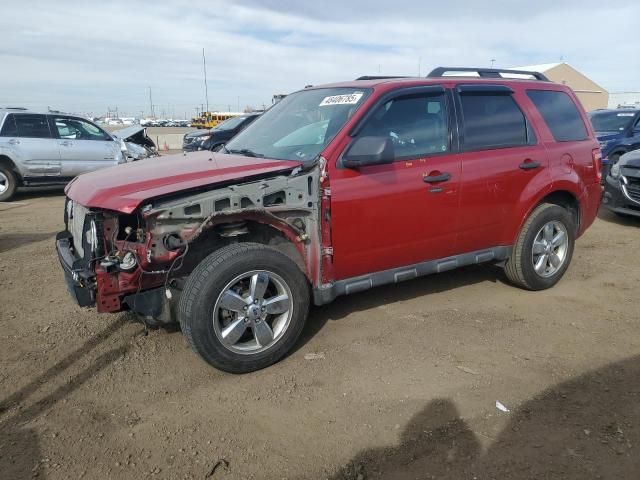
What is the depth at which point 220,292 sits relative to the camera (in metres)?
3.20

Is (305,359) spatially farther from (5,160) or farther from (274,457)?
(5,160)

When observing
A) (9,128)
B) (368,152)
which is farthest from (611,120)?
(9,128)

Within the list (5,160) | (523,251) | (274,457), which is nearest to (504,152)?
(523,251)

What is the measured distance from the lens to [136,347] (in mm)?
3781

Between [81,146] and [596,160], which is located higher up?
[596,160]

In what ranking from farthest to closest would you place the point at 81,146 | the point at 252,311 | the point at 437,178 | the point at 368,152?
the point at 81,146 → the point at 437,178 → the point at 368,152 → the point at 252,311

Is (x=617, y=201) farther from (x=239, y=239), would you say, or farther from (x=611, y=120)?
(x=239, y=239)

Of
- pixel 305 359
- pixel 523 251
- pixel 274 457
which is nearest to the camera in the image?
pixel 274 457

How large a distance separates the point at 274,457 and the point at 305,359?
3.44 feet

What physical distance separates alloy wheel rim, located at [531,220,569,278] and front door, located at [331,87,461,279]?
1.06 meters

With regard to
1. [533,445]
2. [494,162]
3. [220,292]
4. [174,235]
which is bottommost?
[533,445]

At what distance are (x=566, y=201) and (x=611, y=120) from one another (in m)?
8.73

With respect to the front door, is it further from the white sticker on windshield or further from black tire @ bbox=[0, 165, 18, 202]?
black tire @ bbox=[0, 165, 18, 202]

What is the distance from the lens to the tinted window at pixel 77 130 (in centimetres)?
1062
